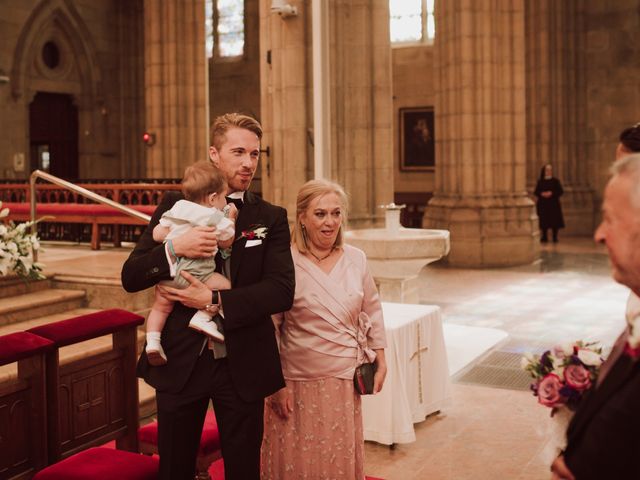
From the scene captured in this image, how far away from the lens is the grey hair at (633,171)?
192 centimetres

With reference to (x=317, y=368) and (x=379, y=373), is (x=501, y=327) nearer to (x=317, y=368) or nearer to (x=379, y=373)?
(x=379, y=373)

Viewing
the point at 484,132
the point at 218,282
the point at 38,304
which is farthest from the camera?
the point at 484,132

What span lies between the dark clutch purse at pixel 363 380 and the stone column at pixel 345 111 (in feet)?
23.7

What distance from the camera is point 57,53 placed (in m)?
21.1

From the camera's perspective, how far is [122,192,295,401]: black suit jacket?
2812mm

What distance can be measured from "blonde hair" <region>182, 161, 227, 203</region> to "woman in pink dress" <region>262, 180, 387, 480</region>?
66 cm

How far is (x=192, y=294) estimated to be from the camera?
2.78 metres

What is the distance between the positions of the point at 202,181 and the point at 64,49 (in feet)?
65.5

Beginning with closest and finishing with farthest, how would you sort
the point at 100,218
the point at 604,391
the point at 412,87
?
1. the point at 604,391
2. the point at 100,218
3. the point at 412,87

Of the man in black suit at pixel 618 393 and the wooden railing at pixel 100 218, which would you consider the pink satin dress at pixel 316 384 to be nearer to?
the man in black suit at pixel 618 393

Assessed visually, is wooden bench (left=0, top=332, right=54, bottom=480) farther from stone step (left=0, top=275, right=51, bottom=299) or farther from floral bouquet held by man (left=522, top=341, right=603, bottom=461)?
stone step (left=0, top=275, right=51, bottom=299)

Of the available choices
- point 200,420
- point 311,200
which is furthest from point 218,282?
point 311,200

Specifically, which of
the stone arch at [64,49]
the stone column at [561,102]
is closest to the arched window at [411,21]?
the stone column at [561,102]

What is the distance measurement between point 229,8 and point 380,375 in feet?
75.1
